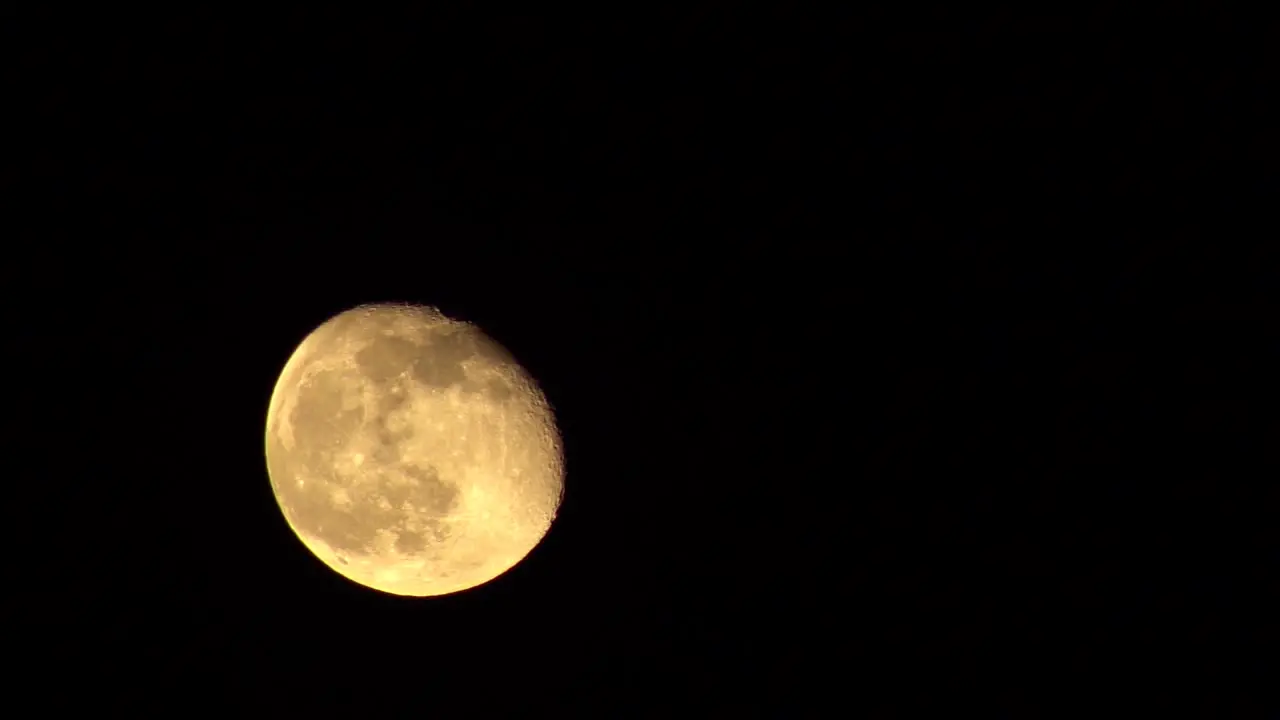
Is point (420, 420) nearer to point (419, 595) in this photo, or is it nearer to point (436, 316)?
point (436, 316)

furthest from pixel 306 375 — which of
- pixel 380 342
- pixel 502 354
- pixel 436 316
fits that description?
pixel 502 354

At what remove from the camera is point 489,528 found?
16.5ft

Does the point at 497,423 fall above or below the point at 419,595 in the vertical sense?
above

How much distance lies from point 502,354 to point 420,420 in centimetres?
72

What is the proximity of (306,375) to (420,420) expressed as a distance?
86 centimetres

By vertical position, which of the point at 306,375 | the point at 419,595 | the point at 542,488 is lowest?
the point at 419,595

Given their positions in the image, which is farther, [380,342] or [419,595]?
[419,595]

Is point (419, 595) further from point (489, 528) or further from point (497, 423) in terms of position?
point (497, 423)

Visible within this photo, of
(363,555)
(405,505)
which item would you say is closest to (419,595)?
(363,555)

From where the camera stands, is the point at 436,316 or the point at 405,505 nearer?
the point at 405,505

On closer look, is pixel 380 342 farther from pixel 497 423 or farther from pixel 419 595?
pixel 419 595

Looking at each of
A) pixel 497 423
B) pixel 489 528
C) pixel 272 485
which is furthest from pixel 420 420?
pixel 272 485

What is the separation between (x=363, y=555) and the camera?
201 inches

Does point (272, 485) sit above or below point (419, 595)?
above
